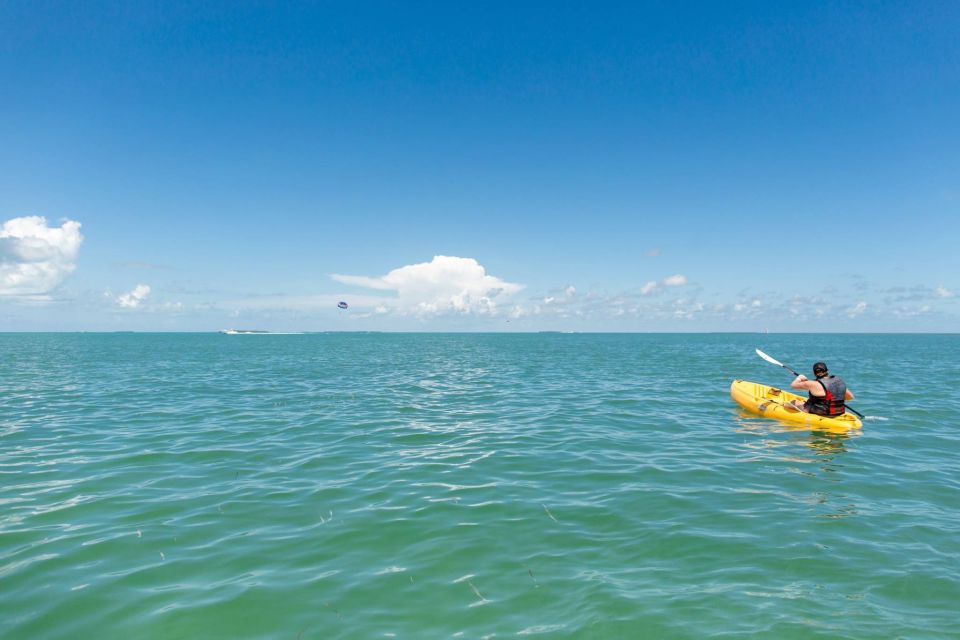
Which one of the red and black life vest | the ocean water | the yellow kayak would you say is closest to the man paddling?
the red and black life vest

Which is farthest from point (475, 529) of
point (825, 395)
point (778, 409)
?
point (778, 409)

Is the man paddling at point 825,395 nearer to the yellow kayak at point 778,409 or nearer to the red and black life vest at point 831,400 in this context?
the red and black life vest at point 831,400

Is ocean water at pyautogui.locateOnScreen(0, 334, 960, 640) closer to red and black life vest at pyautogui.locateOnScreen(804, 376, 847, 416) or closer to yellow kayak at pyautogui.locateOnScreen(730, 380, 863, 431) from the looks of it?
yellow kayak at pyautogui.locateOnScreen(730, 380, 863, 431)

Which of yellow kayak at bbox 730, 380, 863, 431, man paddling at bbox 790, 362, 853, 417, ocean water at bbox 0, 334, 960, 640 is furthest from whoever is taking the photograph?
man paddling at bbox 790, 362, 853, 417

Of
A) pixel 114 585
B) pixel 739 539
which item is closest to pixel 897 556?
pixel 739 539

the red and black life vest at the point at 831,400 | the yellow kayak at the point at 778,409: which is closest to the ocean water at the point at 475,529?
the yellow kayak at the point at 778,409

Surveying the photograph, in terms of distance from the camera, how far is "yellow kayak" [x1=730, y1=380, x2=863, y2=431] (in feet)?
52.2

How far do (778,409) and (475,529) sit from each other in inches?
569

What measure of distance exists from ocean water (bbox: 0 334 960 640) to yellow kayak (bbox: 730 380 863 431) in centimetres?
54

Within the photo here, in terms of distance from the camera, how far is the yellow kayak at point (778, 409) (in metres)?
15.9

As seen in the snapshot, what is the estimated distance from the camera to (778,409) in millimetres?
17828

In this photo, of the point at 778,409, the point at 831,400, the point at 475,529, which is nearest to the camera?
the point at 475,529

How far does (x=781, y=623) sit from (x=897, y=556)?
3118 millimetres

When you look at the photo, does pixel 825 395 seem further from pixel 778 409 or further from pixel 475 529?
pixel 475 529
